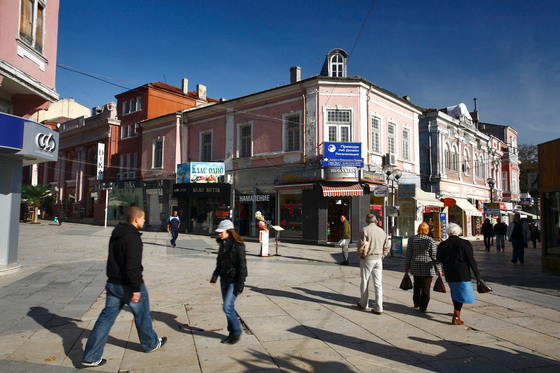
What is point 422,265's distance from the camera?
6.92m

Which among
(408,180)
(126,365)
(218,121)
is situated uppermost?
(218,121)

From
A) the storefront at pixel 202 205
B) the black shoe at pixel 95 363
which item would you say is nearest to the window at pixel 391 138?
the storefront at pixel 202 205

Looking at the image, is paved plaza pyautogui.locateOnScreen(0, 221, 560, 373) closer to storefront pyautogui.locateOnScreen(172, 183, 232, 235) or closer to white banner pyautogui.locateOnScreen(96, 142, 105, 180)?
storefront pyautogui.locateOnScreen(172, 183, 232, 235)

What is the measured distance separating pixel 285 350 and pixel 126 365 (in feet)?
6.22

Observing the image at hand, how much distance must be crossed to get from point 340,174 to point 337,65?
21.6 ft

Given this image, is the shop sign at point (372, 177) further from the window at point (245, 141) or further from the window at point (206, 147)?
the window at point (206, 147)

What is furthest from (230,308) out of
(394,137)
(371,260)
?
(394,137)

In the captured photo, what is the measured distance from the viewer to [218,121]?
→ 24.9 metres

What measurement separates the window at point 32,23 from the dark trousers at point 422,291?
10.9m

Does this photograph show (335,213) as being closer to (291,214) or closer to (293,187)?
(291,214)

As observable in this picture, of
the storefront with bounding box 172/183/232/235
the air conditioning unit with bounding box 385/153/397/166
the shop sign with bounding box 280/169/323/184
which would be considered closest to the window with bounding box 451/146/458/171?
the air conditioning unit with bounding box 385/153/397/166

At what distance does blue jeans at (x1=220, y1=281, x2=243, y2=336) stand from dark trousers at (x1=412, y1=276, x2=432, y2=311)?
3.55 m

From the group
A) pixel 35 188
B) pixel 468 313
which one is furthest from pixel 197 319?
pixel 35 188

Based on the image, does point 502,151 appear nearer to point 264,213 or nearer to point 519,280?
point 264,213
